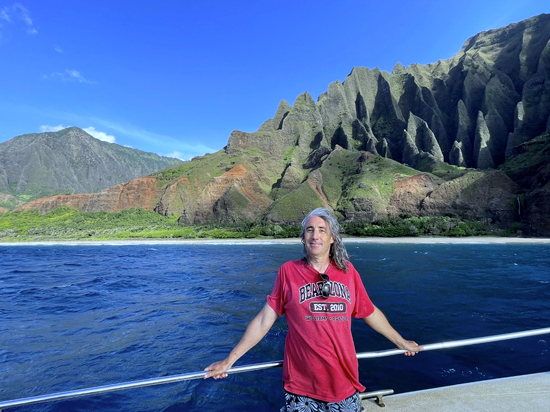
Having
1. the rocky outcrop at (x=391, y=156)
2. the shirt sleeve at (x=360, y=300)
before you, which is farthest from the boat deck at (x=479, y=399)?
the rocky outcrop at (x=391, y=156)

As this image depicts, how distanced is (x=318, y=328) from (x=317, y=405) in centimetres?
85

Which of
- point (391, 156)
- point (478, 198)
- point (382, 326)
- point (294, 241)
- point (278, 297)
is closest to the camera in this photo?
point (278, 297)

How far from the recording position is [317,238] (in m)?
3.70

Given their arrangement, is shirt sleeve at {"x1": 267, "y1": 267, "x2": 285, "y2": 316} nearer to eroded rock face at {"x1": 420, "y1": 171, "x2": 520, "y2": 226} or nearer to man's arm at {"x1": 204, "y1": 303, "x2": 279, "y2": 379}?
man's arm at {"x1": 204, "y1": 303, "x2": 279, "y2": 379}

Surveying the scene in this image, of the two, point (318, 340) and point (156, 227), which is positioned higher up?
point (318, 340)

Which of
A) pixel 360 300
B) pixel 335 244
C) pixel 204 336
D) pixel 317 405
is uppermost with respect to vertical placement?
pixel 335 244

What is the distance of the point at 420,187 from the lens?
105 meters

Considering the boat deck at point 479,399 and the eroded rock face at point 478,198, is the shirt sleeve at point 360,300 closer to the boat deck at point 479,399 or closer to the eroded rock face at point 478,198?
the boat deck at point 479,399

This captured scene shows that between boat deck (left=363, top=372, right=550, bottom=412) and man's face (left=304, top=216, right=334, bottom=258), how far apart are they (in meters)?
2.35

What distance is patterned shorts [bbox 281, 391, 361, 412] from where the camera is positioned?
131 inches

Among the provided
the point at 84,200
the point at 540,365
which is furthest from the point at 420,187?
the point at 84,200

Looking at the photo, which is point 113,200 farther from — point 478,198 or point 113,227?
point 478,198

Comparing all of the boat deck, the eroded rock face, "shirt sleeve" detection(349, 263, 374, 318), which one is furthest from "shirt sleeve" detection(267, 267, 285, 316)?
the eroded rock face

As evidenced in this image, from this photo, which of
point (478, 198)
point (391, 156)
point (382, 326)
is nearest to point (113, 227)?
point (478, 198)
